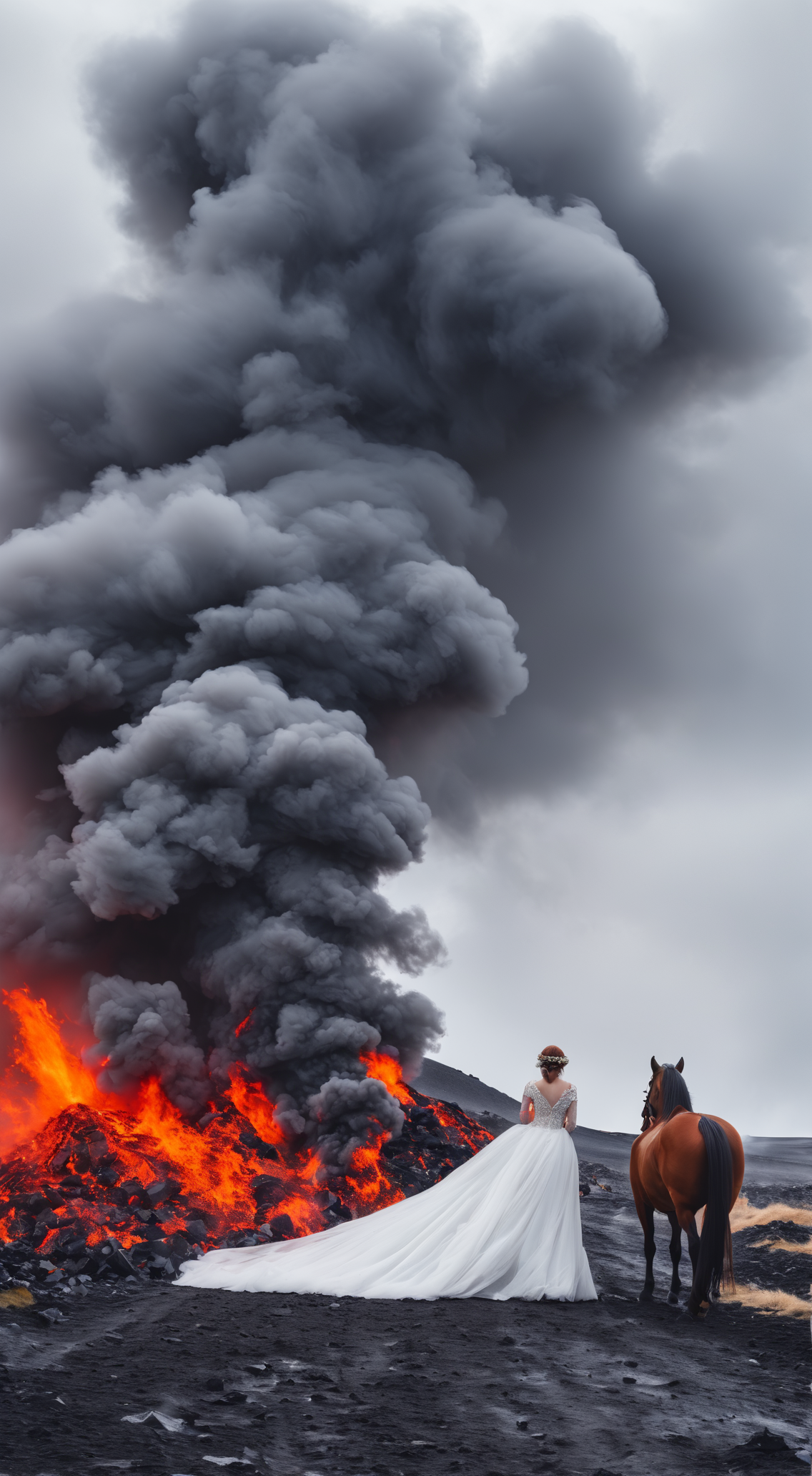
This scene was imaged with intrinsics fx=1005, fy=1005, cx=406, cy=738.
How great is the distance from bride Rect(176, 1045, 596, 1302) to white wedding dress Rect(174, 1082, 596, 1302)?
12mm

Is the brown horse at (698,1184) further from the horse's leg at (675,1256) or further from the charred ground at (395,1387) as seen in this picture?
the charred ground at (395,1387)

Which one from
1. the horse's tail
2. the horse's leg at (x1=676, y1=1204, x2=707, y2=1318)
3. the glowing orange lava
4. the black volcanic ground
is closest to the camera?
the black volcanic ground

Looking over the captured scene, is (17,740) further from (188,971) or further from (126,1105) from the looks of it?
(126,1105)

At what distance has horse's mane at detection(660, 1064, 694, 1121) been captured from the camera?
12.8m

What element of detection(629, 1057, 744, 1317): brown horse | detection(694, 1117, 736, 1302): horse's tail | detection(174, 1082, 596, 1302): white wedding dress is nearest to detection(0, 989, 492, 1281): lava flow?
detection(174, 1082, 596, 1302): white wedding dress

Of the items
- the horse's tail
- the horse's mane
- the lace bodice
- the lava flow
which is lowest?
the lava flow

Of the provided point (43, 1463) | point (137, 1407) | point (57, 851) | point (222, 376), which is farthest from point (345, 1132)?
point (222, 376)

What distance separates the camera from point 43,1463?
5.89 m

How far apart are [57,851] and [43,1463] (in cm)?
2333

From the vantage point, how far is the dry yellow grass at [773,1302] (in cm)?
1224

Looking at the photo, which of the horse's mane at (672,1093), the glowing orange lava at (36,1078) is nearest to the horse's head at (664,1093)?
the horse's mane at (672,1093)

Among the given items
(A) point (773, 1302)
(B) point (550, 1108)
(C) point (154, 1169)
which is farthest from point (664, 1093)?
(C) point (154, 1169)

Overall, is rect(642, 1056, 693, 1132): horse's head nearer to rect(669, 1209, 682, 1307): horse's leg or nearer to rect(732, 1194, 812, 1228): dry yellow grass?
rect(669, 1209, 682, 1307): horse's leg

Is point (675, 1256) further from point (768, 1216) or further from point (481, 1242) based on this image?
point (768, 1216)
